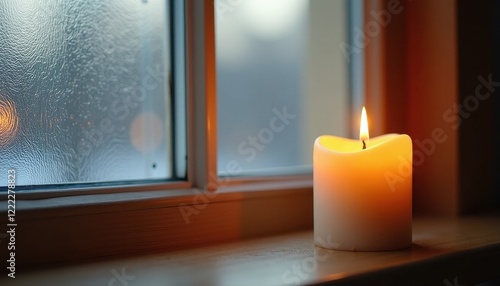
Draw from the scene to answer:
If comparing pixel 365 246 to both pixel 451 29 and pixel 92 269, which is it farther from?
pixel 451 29

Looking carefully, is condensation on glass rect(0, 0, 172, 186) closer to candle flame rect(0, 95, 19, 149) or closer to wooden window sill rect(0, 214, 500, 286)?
candle flame rect(0, 95, 19, 149)

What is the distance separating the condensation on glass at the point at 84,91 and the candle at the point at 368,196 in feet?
0.96

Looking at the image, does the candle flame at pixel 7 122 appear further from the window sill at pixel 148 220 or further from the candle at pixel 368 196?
the candle at pixel 368 196

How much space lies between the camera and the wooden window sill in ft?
2.29

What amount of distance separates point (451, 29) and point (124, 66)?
627 millimetres

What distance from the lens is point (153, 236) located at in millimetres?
869

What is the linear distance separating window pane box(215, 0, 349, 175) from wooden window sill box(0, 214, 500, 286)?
22 centimetres

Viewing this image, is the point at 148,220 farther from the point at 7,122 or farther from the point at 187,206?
the point at 7,122

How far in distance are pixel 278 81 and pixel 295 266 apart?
513mm

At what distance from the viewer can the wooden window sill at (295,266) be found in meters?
0.70

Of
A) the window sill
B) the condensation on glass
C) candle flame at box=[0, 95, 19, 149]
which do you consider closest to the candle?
the window sill

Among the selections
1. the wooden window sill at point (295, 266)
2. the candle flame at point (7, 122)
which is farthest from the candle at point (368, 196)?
the candle flame at point (7, 122)

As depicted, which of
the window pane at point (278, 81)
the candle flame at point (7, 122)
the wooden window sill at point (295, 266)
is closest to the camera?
the wooden window sill at point (295, 266)

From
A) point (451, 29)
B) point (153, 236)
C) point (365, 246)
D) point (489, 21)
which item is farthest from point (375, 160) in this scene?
point (489, 21)
